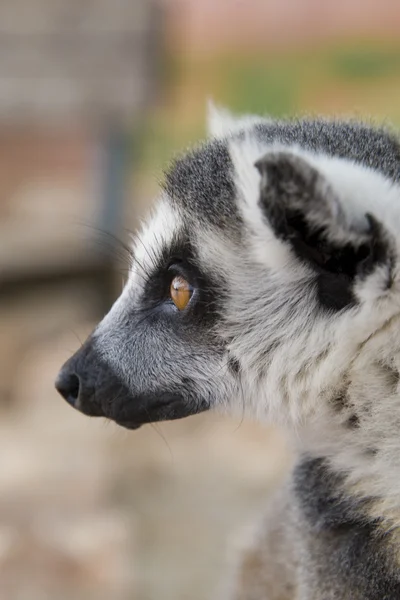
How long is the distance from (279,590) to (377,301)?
1.23m

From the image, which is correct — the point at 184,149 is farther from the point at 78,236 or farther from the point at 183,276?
the point at 78,236

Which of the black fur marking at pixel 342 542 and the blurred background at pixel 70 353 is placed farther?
the blurred background at pixel 70 353

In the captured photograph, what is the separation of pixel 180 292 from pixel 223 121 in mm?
767

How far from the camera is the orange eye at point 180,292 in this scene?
2322 mm

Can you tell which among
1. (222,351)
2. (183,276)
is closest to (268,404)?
(222,351)

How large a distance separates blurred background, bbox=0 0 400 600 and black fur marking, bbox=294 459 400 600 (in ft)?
2.00

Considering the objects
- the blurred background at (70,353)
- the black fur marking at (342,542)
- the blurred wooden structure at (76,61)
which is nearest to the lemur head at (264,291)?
the black fur marking at (342,542)

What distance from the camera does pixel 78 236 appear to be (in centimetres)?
748

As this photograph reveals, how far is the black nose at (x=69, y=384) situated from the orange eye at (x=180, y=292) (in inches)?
12.9

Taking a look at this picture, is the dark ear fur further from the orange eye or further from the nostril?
the nostril

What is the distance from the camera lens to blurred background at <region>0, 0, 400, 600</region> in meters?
3.93

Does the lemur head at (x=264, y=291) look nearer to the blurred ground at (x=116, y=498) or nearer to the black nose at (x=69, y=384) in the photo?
the black nose at (x=69, y=384)

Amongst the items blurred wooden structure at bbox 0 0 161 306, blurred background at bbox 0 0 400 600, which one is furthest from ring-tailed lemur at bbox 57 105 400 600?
blurred wooden structure at bbox 0 0 161 306

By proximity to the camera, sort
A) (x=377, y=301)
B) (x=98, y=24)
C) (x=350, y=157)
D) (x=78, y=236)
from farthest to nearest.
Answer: (x=78, y=236) < (x=98, y=24) < (x=350, y=157) < (x=377, y=301)
